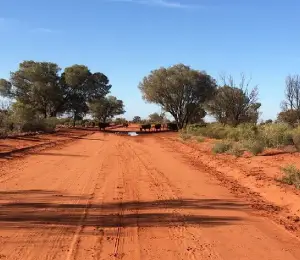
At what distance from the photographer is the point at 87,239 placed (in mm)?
7051

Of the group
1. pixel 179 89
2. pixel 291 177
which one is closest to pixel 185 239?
pixel 291 177

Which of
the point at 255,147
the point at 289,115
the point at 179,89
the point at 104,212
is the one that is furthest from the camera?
the point at 179,89

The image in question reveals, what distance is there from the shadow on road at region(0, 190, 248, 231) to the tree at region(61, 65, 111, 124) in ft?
188

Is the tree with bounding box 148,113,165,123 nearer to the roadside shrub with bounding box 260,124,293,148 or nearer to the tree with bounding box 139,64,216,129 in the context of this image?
the tree with bounding box 139,64,216,129

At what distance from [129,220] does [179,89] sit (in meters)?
52.0

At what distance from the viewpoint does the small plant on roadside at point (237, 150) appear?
67.1 ft

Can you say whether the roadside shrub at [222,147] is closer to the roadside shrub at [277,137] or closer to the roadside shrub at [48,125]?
Answer: the roadside shrub at [277,137]

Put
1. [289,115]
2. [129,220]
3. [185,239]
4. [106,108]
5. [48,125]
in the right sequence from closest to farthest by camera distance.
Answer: [185,239] → [129,220] → [48,125] → [289,115] → [106,108]

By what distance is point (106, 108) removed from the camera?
341ft

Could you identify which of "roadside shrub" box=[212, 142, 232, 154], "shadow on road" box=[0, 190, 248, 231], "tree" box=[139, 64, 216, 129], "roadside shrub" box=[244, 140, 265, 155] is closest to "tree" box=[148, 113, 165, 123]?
"tree" box=[139, 64, 216, 129]

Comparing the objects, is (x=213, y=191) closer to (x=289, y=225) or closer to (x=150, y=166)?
(x=289, y=225)

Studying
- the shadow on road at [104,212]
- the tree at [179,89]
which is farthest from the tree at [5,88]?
the shadow on road at [104,212]

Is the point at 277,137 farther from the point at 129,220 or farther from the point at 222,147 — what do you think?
the point at 129,220

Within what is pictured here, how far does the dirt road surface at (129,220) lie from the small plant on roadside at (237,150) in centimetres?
644
